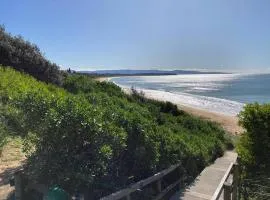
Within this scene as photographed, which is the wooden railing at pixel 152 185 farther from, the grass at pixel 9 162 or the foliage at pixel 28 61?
the foliage at pixel 28 61

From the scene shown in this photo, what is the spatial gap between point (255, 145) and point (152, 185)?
2634 millimetres

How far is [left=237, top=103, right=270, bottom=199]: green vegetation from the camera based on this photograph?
7.59 meters

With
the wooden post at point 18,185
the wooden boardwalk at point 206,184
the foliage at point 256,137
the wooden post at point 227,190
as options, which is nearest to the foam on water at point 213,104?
the wooden boardwalk at point 206,184

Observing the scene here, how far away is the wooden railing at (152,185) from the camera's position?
5230mm

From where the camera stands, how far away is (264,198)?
19.8 feet

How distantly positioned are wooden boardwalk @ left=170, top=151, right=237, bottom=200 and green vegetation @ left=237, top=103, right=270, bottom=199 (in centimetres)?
83

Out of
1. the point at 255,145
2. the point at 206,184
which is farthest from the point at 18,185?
the point at 255,145

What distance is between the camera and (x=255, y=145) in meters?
7.93

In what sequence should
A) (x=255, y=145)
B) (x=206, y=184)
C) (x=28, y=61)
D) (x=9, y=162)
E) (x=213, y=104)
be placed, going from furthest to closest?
(x=213, y=104) → (x=28, y=61) → (x=206, y=184) → (x=255, y=145) → (x=9, y=162)

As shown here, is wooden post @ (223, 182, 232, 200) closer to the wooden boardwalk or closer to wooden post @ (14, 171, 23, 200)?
the wooden boardwalk

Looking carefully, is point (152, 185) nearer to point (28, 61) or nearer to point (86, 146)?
point (86, 146)

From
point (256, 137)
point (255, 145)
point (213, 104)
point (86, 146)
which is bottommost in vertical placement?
point (213, 104)

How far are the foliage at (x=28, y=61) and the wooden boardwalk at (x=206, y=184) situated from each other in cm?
1053

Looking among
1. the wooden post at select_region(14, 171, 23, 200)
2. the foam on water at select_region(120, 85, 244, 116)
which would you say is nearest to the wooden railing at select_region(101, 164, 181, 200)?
the wooden post at select_region(14, 171, 23, 200)
